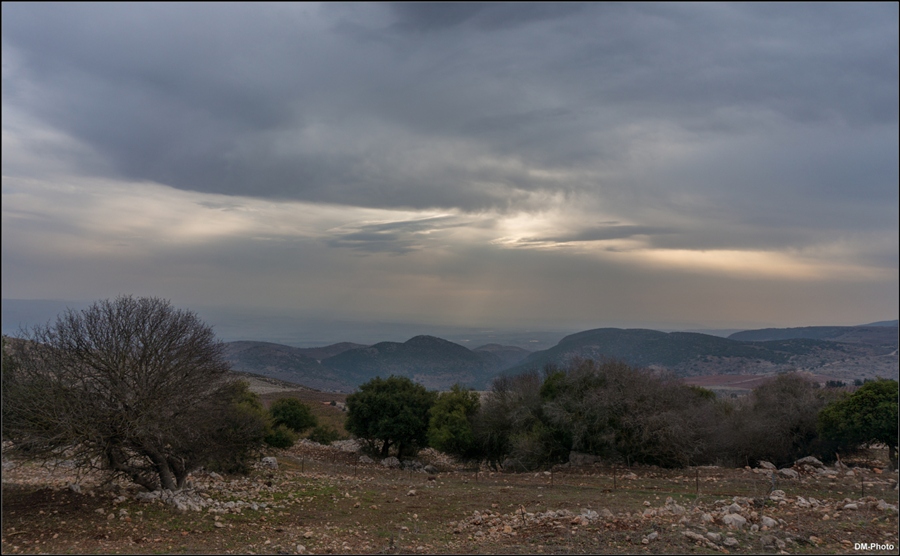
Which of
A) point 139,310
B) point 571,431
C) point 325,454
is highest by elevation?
point 139,310

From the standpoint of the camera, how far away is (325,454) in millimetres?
43938

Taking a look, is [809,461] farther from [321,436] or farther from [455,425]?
[321,436]

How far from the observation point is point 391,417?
141 feet

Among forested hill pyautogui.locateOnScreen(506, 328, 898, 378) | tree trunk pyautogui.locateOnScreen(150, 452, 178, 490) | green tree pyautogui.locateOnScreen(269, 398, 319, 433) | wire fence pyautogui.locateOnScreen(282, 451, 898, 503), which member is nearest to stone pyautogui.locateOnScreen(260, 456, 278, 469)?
wire fence pyautogui.locateOnScreen(282, 451, 898, 503)

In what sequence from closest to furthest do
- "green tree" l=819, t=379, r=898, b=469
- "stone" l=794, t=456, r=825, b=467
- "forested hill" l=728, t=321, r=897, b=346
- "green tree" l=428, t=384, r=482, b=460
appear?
"green tree" l=819, t=379, r=898, b=469, "stone" l=794, t=456, r=825, b=467, "green tree" l=428, t=384, r=482, b=460, "forested hill" l=728, t=321, r=897, b=346

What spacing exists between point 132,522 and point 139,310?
21.2 feet

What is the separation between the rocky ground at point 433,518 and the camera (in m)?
12.4

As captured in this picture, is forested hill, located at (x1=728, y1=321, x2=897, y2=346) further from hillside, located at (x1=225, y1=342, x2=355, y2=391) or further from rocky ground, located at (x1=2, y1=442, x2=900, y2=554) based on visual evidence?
rocky ground, located at (x1=2, y1=442, x2=900, y2=554)

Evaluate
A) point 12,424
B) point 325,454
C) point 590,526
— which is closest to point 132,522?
point 12,424

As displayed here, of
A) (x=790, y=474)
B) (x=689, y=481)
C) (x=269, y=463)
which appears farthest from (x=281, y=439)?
(x=790, y=474)

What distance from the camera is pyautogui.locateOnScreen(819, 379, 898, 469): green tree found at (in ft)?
87.2

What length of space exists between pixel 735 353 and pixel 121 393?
497 ft

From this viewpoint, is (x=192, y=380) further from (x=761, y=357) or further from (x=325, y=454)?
(x=761, y=357)

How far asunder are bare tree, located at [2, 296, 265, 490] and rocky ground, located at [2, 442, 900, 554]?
4.24 feet
